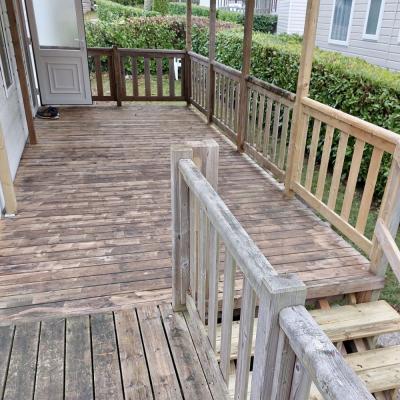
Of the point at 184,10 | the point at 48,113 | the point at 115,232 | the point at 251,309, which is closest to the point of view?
the point at 251,309

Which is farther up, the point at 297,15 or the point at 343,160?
the point at 297,15

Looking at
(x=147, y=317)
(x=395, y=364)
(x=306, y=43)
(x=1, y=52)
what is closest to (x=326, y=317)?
(x=395, y=364)

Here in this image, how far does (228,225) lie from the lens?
4.29 feet

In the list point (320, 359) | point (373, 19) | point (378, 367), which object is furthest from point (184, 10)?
point (320, 359)

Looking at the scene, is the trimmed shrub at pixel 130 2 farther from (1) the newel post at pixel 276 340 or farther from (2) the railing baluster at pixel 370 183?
(1) the newel post at pixel 276 340

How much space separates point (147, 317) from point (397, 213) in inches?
61.2

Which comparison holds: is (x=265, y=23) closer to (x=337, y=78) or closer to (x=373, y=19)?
(x=373, y=19)

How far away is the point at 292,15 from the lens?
11844 millimetres

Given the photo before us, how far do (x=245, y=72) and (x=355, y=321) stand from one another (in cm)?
305

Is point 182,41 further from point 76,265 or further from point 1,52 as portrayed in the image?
point 76,265

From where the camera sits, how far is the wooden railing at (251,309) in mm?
833

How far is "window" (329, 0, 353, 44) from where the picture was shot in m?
8.00

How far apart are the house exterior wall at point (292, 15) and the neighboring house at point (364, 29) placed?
3.08 m

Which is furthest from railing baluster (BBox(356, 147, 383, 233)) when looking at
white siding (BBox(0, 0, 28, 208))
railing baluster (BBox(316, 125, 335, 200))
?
white siding (BBox(0, 0, 28, 208))
